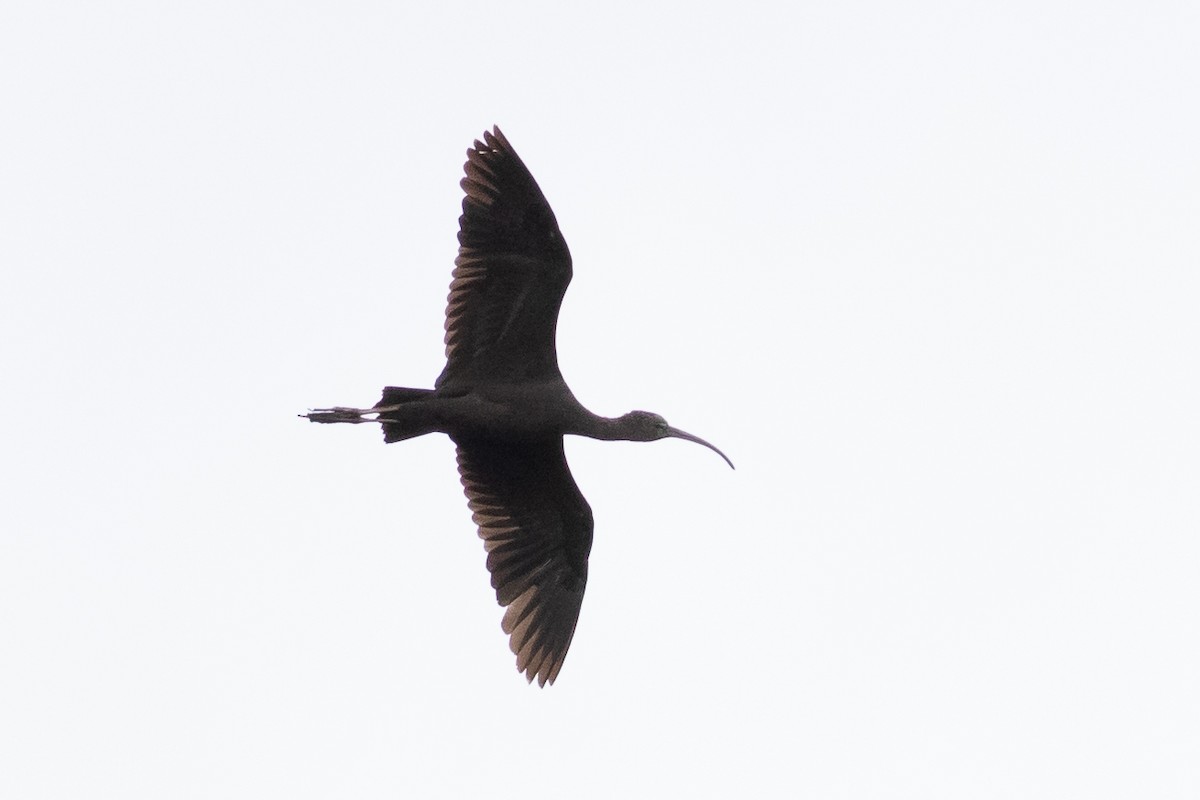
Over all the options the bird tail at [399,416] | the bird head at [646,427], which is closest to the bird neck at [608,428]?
the bird head at [646,427]

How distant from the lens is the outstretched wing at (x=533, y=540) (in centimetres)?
1648

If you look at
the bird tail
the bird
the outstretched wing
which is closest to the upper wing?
the bird

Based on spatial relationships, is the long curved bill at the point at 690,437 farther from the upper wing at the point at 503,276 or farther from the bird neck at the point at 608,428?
the upper wing at the point at 503,276

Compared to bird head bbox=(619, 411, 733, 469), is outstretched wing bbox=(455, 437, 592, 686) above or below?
Result: below

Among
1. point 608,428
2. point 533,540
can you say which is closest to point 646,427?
point 608,428

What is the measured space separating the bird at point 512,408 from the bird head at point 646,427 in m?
0.01

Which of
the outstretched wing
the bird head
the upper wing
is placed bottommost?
the outstretched wing

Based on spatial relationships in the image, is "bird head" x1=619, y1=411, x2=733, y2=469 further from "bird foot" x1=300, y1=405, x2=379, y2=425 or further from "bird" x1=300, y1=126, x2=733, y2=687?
"bird foot" x1=300, y1=405, x2=379, y2=425

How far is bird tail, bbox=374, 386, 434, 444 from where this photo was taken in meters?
15.3

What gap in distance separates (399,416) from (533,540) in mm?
2140

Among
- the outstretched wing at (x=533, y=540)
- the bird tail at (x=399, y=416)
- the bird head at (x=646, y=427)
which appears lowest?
the outstretched wing at (x=533, y=540)

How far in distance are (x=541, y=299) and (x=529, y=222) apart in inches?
26.4

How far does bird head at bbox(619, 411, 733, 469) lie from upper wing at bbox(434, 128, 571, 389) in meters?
0.99

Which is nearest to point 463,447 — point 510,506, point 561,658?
point 510,506
